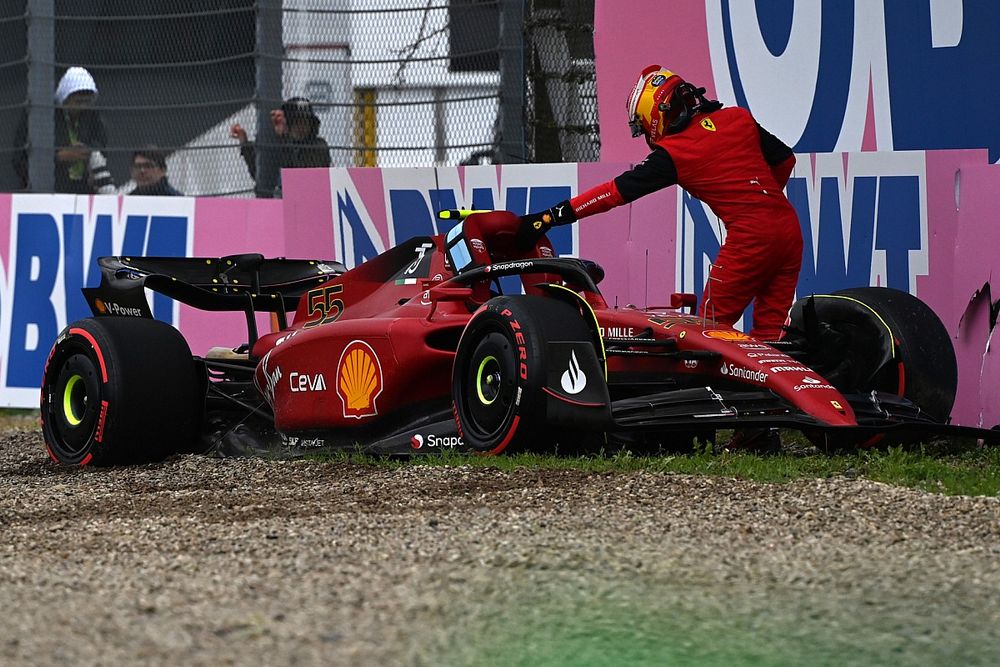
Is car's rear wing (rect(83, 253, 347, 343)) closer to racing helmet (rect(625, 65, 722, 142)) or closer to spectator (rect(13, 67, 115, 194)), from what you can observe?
racing helmet (rect(625, 65, 722, 142))

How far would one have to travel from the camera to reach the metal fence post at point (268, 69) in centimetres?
1034

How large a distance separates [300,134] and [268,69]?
0.49 m

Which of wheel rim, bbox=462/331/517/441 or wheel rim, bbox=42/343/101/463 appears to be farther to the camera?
wheel rim, bbox=42/343/101/463

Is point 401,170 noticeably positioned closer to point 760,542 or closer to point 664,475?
point 664,475

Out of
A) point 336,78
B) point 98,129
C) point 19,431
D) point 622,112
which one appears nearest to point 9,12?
point 98,129

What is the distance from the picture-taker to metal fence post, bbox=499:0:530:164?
968cm

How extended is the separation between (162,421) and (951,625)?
4513 millimetres

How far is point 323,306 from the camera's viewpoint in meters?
7.36

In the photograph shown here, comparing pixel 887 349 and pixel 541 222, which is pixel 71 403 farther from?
pixel 887 349

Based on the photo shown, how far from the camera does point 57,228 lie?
1098 cm

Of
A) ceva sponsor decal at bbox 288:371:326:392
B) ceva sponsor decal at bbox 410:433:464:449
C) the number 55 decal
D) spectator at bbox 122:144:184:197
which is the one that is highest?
spectator at bbox 122:144:184:197

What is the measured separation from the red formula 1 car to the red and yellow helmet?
3.02 ft

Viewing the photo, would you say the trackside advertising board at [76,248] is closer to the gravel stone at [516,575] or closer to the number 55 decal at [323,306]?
the number 55 decal at [323,306]

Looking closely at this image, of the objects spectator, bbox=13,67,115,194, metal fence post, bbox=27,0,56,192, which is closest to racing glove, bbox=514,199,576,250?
spectator, bbox=13,67,115,194
